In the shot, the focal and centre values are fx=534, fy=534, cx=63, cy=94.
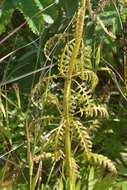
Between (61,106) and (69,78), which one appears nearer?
(69,78)

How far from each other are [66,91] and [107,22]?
0.49m

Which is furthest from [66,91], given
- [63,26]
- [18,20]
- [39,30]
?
[18,20]

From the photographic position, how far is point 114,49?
176 cm

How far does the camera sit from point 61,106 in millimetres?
1443

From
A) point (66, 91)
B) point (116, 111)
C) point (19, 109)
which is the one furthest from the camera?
point (116, 111)

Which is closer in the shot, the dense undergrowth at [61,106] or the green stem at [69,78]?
the green stem at [69,78]

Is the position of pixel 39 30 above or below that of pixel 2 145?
above

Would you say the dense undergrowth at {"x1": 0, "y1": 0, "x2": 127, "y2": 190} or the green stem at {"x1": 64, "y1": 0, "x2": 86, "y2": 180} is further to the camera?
the dense undergrowth at {"x1": 0, "y1": 0, "x2": 127, "y2": 190}

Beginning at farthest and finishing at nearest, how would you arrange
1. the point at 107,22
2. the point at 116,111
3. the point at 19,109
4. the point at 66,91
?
the point at 116,111
the point at 19,109
the point at 107,22
the point at 66,91

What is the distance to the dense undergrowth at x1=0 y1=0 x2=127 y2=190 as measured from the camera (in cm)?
144

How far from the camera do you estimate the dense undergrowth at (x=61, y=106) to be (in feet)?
4.73

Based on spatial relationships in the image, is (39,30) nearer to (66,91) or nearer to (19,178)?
(66,91)

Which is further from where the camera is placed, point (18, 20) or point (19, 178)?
point (18, 20)

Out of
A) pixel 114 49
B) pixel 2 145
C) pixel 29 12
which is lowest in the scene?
pixel 2 145
